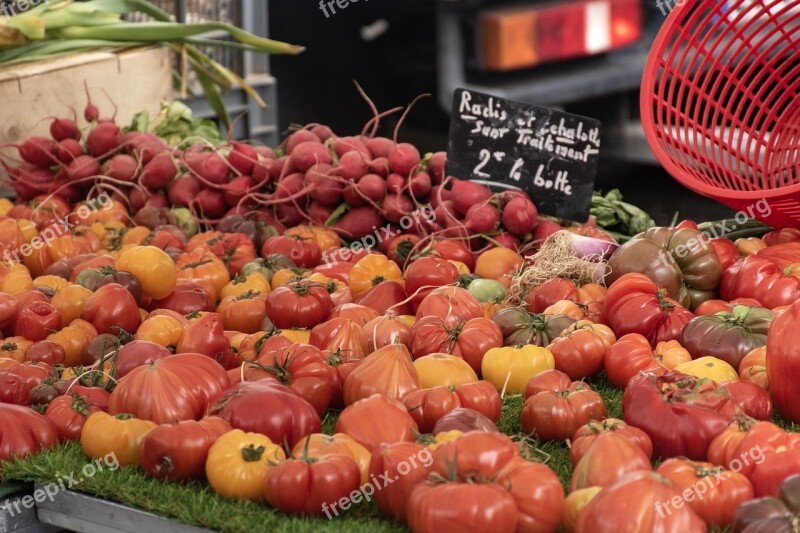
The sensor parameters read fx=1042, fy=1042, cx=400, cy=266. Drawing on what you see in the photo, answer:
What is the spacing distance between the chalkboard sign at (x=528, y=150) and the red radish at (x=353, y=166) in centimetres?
29

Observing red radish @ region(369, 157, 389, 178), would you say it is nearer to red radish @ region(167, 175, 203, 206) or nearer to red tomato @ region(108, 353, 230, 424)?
red radish @ region(167, 175, 203, 206)

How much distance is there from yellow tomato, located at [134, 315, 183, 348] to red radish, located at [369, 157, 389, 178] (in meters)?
1.11

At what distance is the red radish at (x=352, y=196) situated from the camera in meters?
3.49

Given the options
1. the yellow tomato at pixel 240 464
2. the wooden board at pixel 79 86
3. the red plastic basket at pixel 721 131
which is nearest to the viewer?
the yellow tomato at pixel 240 464

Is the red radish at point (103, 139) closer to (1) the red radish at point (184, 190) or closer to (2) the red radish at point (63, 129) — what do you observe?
(2) the red radish at point (63, 129)

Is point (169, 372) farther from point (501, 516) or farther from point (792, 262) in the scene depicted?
point (792, 262)

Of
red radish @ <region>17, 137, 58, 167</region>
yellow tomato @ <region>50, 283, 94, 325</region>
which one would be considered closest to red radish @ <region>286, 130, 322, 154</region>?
red radish @ <region>17, 137, 58, 167</region>

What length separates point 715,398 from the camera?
2043 millimetres

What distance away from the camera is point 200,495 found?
6.25 feet

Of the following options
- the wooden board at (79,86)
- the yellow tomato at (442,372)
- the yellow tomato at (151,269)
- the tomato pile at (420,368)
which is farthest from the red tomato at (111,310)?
the wooden board at (79,86)

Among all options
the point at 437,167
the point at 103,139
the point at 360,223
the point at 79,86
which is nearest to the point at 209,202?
the point at 103,139

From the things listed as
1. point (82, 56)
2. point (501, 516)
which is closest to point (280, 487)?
point (501, 516)

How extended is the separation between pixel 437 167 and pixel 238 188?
0.71 m

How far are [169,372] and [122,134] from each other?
78.4 inches
